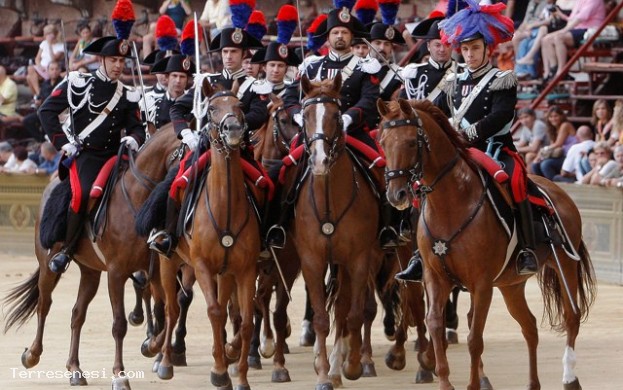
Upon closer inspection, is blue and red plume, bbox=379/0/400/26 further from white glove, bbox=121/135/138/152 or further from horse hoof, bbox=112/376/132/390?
horse hoof, bbox=112/376/132/390

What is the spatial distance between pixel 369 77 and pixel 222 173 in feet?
6.00

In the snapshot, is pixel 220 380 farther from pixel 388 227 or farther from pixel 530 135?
pixel 530 135

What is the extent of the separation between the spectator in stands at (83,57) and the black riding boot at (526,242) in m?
14.4

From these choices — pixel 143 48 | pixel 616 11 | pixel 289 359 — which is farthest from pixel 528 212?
pixel 143 48

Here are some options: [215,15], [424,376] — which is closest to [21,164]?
[215,15]

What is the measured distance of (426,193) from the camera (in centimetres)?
985

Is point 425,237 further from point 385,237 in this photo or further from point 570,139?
point 570,139

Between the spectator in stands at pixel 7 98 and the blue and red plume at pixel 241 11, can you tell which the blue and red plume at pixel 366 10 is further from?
the spectator in stands at pixel 7 98

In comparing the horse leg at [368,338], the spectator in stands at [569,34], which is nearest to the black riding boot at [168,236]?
the horse leg at [368,338]

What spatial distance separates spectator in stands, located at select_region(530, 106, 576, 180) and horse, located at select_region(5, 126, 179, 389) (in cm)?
753

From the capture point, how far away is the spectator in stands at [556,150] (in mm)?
18281

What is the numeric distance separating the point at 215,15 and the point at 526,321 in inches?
531

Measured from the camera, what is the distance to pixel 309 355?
12.9 m

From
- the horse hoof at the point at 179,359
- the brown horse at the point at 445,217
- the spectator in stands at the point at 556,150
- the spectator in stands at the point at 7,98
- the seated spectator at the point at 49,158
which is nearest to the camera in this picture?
the brown horse at the point at 445,217
